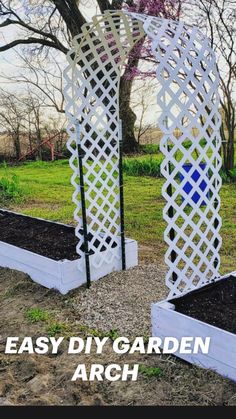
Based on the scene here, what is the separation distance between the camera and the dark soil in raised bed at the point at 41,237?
13.7 feet

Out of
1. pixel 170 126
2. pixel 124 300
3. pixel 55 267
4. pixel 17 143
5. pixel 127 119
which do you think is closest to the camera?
pixel 170 126

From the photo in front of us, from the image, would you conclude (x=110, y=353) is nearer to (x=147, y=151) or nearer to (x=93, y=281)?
(x=93, y=281)

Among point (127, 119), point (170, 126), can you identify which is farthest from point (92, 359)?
point (127, 119)

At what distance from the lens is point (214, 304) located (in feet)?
9.61

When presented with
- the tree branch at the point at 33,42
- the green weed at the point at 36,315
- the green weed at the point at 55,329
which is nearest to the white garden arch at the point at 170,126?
the green weed at the point at 36,315

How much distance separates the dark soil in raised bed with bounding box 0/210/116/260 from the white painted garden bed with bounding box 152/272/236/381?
4.38 ft

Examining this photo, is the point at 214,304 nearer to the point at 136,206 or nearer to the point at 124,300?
the point at 124,300

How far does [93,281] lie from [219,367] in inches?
61.5

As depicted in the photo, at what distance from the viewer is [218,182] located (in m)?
3.44

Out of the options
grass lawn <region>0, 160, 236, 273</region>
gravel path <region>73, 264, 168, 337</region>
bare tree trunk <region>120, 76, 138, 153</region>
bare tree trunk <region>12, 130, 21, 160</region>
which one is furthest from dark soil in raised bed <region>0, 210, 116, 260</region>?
bare tree trunk <region>12, 130, 21, 160</region>

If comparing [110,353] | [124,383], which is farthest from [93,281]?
[124,383]

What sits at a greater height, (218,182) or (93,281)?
(218,182)

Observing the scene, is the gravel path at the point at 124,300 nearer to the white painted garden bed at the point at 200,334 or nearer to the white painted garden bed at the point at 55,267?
the white painted garden bed at the point at 55,267

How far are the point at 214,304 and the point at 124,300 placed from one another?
0.81m
